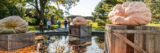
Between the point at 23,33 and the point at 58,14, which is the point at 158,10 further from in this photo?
the point at 23,33

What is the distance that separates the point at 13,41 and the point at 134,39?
6.67m

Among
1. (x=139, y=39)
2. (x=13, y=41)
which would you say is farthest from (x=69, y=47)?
(x=139, y=39)

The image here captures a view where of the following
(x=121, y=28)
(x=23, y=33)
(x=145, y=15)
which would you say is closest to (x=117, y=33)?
(x=121, y=28)

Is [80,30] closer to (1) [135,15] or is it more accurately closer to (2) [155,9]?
(1) [135,15]

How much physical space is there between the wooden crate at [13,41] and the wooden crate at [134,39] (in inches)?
229

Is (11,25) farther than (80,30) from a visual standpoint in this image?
No

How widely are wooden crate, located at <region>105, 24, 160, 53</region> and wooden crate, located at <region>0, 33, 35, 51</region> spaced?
580cm

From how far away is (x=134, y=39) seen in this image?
3758 millimetres

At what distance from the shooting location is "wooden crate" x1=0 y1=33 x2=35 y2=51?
6289mm

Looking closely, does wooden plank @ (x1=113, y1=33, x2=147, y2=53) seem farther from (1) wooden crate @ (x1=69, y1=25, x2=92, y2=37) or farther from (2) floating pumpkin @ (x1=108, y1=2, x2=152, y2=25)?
(1) wooden crate @ (x1=69, y1=25, x2=92, y2=37)

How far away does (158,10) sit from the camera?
3231cm

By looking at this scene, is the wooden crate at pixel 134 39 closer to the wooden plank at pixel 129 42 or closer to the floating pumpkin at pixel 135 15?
the wooden plank at pixel 129 42

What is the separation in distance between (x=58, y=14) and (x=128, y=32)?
22476 millimetres

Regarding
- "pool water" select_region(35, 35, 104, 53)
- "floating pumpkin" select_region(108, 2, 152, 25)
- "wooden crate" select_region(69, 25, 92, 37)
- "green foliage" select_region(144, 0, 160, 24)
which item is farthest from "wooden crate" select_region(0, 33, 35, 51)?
"green foliage" select_region(144, 0, 160, 24)
